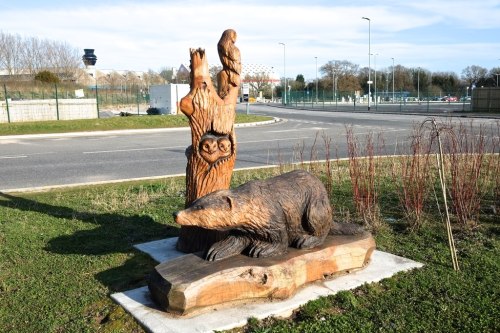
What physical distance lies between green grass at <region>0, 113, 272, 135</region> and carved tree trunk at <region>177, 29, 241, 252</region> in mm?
17790

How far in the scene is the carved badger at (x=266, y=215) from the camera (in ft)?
11.8

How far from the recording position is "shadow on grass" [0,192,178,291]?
4.52m

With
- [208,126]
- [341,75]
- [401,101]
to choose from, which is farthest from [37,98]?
[341,75]

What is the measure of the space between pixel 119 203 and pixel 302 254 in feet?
13.0

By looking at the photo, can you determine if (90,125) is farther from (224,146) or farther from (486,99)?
(486,99)

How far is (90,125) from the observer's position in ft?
72.2

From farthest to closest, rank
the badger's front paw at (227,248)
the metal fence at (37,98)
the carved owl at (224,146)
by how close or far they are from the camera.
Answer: the metal fence at (37,98) → the carved owl at (224,146) → the badger's front paw at (227,248)

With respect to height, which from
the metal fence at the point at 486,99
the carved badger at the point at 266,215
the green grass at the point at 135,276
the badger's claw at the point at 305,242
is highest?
the metal fence at the point at 486,99

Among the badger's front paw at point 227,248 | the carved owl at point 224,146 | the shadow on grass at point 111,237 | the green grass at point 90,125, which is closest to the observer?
the badger's front paw at point 227,248

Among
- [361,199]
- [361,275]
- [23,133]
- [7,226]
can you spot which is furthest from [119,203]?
[23,133]

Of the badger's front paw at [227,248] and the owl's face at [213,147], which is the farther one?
the owl's face at [213,147]

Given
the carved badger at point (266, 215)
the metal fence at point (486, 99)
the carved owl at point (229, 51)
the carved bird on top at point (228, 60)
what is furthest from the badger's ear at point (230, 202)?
the metal fence at point (486, 99)

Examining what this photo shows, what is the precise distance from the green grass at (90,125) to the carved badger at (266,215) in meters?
18.8

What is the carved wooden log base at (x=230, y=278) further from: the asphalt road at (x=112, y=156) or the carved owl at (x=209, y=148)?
the asphalt road at (x=112, y=156)
